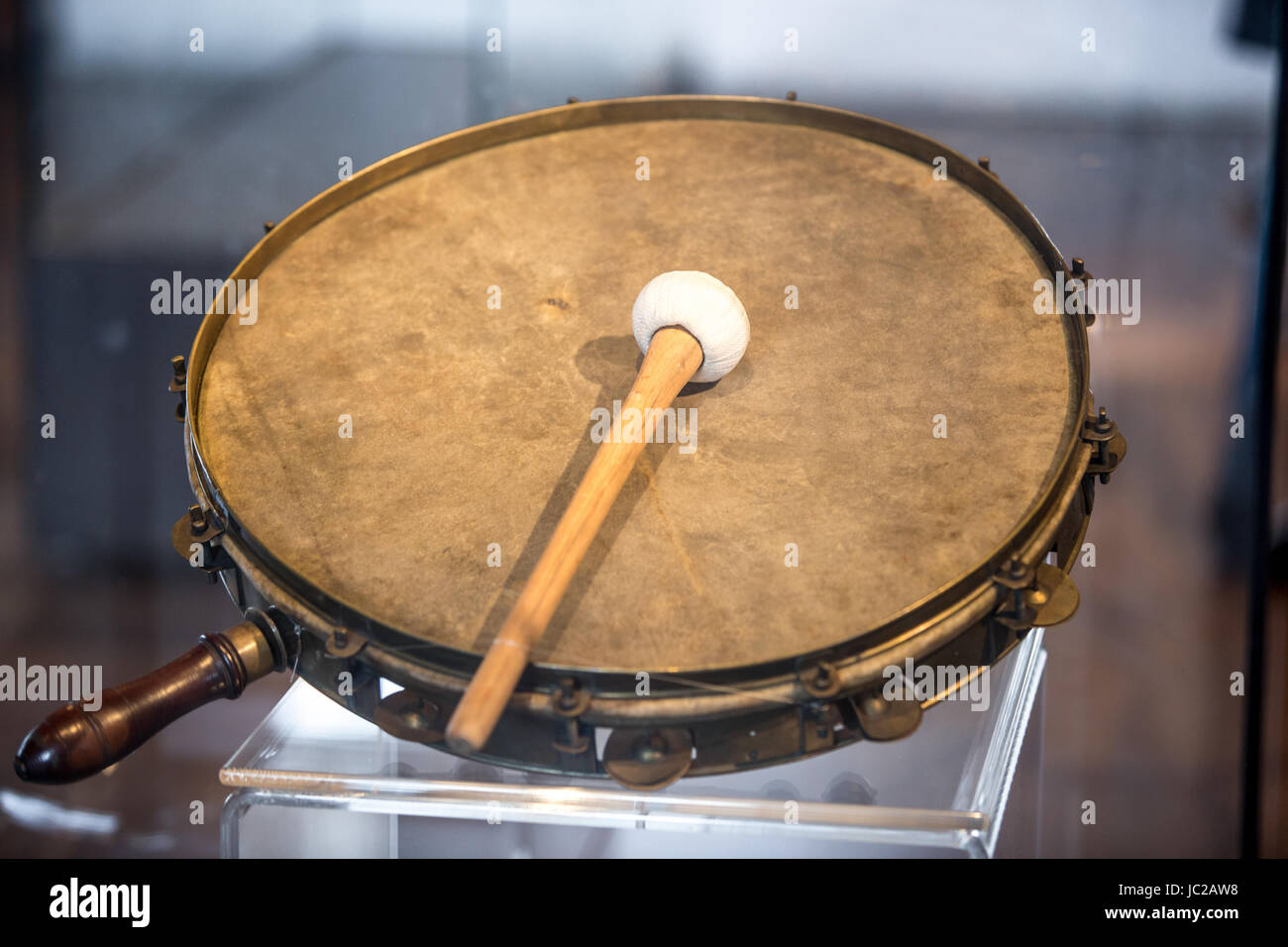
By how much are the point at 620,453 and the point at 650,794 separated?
0.53 m

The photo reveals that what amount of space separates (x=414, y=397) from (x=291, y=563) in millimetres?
322

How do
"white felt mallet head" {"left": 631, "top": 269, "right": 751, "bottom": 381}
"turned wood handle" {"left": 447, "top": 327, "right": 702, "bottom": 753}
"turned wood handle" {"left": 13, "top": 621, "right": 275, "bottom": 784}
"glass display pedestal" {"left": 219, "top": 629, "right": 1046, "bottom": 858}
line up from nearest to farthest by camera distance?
"turned wood handle" {"left": 447, "top": 327, "right": 702, "bottom": 753} → "turned wood handle" {"left": 13, "top": 621, "right": 275, "bottom": 784} → "white felt mallet head" {"left": 631, "top": 269, "right": 751, "bottom": 381} → "glass display pedestal" {"left": 219, "top": 629, "right": 1046, "bottom": 858}

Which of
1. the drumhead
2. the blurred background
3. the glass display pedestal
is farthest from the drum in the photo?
the blurred background

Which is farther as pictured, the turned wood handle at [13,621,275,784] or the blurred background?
the blurred background

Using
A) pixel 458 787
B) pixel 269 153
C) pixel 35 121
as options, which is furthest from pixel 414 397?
pixel 35 121

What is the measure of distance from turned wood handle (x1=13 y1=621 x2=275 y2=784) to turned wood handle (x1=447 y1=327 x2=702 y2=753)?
0.29m

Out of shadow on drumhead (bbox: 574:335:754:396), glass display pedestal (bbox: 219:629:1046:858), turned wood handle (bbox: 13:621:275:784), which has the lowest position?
glass display pedestal (bbox: 219:629:1046:858)

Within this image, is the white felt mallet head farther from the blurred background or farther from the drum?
the blurred background

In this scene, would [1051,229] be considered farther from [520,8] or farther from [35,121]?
[35,121]

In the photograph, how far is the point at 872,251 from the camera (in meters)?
1.86

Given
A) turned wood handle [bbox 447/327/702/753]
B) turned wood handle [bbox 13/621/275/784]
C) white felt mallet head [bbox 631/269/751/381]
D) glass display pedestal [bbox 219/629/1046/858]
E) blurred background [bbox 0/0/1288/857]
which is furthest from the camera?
blurred background [bbox 0/0/1288/857]

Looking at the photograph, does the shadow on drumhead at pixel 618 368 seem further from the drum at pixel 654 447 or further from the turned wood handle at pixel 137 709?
the turned wood handle at pixel 137 709

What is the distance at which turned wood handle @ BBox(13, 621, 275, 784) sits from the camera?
4.39 ft

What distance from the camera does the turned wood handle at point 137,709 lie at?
134cm
